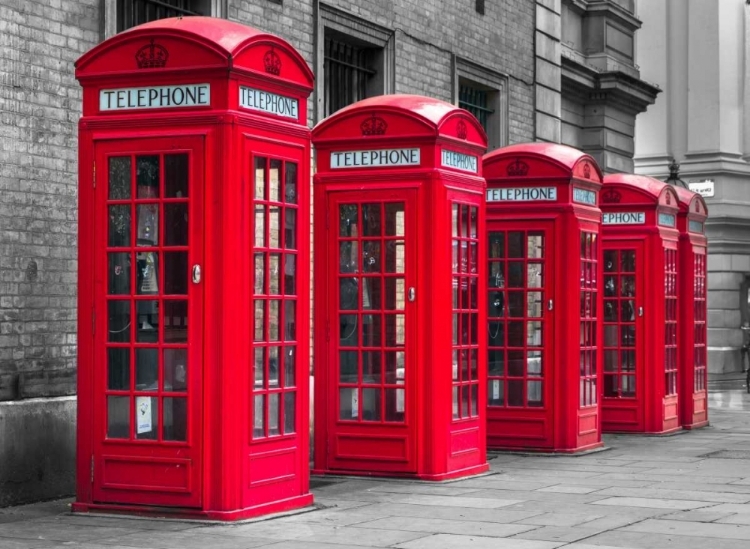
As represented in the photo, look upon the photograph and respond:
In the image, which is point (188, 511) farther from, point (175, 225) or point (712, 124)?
point (712, 124)

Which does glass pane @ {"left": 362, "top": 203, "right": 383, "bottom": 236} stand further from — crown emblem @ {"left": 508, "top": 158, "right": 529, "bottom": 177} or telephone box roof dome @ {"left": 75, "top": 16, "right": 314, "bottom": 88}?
→ crown emblem @ {"left": 508, "top": 158, "right": 529, "bottom": 177}

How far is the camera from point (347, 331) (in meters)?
11.3

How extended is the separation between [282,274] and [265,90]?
3.85 feet

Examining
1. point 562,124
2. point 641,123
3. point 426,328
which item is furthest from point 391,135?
point 641,123

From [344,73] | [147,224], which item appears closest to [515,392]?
[344,73]

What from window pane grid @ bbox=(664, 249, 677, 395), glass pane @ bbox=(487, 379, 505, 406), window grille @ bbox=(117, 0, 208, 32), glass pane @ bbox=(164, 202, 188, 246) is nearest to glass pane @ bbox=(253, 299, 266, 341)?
glass pane @ bbox=(164, 202, 188, 246)

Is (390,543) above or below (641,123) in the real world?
below

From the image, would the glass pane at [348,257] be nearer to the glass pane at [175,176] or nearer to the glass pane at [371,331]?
the glass pane at [371,331]

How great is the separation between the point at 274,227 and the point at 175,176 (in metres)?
0.75

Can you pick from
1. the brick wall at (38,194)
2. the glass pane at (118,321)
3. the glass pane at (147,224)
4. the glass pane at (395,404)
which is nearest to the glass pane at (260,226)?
the glass pane at (147,224)

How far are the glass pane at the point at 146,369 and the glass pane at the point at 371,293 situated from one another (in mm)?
2631

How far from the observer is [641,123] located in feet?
115

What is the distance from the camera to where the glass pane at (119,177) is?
29.4 feet

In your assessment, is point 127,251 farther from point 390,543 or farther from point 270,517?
point 390,543
